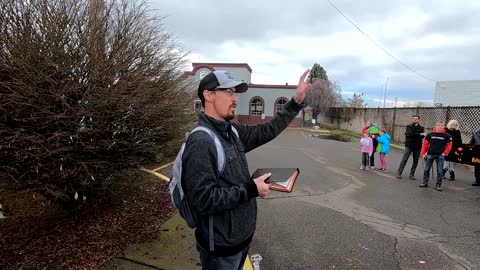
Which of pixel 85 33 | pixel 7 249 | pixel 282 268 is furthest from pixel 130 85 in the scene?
pixel 282 268

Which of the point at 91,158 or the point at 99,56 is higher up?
the point at 99,56

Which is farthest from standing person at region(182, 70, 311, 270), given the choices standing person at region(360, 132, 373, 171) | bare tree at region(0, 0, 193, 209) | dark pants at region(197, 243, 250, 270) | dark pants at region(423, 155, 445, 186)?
standing person at region(360, 132, 373, 171)

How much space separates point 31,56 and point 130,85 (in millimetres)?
1031

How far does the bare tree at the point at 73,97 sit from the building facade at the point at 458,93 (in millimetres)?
34754

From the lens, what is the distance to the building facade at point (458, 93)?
3369 cm

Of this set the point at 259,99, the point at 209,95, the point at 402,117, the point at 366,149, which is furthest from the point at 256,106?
the point at 209,95

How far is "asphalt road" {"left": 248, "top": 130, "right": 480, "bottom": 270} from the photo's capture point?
4.46 meters

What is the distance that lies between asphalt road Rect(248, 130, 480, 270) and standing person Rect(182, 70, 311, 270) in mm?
1970

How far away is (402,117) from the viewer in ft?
68.8

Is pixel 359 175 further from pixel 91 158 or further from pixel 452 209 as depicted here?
pixel 91 158

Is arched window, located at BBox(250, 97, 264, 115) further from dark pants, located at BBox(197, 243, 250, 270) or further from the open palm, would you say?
dark pants, located at BBox(197, 243, 250, 270)

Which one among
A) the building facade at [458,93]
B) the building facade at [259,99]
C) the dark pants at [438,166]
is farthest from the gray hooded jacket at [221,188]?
the building facade at [259,99]

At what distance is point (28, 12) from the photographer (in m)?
3.65

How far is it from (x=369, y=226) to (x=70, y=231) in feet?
13.9
